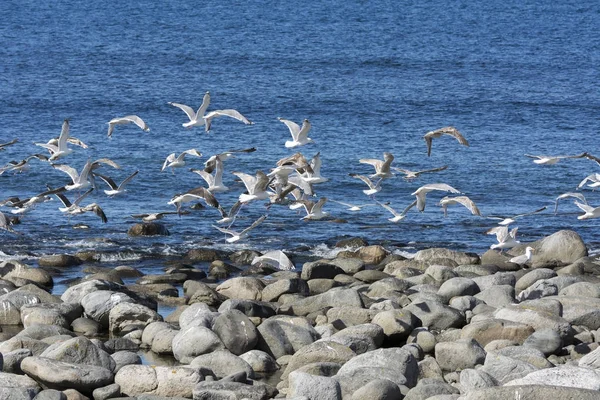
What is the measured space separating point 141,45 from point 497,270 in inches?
2596

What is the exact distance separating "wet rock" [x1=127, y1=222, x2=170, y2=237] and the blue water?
476 millimetres

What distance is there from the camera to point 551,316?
22.0m

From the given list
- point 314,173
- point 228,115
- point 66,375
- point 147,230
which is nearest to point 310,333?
point 66,375

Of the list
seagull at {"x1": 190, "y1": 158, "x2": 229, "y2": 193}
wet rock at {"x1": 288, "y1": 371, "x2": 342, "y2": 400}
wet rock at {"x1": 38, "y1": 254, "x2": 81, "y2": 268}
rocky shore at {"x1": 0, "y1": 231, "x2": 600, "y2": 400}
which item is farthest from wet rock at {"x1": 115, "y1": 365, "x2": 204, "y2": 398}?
wet rock at {"x1": 38, "y1": 254, "x2": 81, "y2": 268}

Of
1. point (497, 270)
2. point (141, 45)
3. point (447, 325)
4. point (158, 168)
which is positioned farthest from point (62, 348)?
point (141, 45)

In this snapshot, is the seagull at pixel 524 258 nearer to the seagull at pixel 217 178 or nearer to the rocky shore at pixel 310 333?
the rocky shore at pixel 310 333

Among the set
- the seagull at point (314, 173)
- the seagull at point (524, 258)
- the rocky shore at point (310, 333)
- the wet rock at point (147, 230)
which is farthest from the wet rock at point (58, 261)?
the seagull at point (524, 258)

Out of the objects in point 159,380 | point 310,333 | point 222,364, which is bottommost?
point 310,333

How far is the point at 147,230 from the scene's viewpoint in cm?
3469

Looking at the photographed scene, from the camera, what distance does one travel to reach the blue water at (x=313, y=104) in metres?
37.6

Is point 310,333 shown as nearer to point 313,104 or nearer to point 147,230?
point 147,230

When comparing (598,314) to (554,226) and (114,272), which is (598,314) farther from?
(554,226)

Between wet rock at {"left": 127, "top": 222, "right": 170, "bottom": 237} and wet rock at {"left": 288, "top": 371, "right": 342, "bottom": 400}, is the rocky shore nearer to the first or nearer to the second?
wet rock at {"left": 288, "top": 371, "right": 342, "bottom": 400}

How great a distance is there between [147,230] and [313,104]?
30.5 meters
